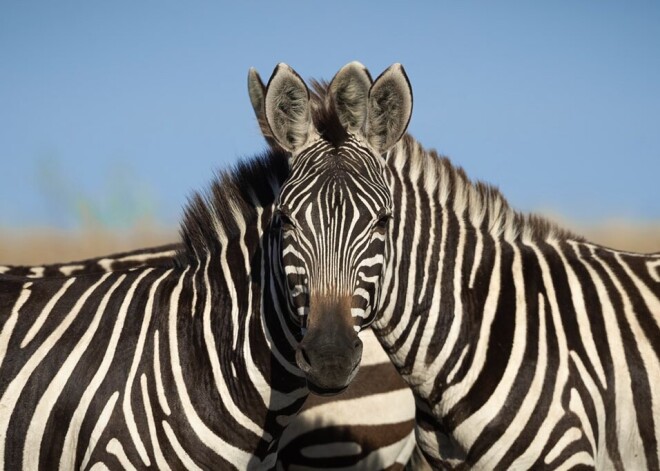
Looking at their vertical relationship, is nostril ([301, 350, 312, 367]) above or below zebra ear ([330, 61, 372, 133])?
below

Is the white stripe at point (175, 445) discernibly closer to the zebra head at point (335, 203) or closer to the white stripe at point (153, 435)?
the white stripe at point (153, 435)

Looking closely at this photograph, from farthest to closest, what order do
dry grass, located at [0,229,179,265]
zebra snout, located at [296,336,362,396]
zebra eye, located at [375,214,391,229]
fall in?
1. dry grass, located at [0,229,179,265]
2. zebra eye, located at [375,214,391,229]
3. zebra snout, located at [296,336,362,396]

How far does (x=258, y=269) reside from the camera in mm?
5027

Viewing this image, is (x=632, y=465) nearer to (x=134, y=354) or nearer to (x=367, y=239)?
(x=367, y=239)

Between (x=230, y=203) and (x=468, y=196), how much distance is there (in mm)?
1583

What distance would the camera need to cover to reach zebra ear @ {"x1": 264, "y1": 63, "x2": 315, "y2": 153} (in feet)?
15.6

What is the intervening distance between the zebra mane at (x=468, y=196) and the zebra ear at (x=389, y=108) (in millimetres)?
393

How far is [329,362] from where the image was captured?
4.12 metres

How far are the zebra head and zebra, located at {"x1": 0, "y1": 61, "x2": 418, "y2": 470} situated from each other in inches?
1.2

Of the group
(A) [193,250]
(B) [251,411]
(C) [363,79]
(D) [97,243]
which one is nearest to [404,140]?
(C) [363,79]

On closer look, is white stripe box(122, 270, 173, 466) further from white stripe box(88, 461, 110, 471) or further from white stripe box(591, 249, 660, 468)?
white stripe box(591, 249, 660, 468)

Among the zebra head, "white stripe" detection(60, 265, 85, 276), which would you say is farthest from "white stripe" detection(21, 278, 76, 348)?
"white stripe" detection(60, 265, 85, 276)

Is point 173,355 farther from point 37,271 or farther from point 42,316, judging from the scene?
point 37,271

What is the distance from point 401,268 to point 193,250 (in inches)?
56.1
